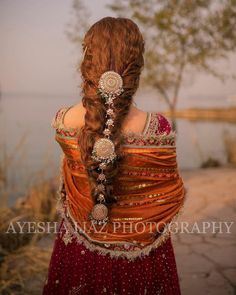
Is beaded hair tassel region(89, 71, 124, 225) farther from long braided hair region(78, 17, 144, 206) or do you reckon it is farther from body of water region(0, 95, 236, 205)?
body of water region(0, 95, 236, 205)

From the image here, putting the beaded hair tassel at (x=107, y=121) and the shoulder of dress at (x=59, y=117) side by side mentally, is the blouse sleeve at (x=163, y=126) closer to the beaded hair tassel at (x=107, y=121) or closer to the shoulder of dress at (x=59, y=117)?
the beaded hair tassel at (x=107, y=121)

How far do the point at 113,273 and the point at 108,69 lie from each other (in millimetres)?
757

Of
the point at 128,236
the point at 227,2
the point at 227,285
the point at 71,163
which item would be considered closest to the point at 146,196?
the point at 128,236

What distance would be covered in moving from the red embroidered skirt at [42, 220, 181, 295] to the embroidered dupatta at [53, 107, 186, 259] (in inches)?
1.6

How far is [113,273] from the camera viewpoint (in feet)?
4.87

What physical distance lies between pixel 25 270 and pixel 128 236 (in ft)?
4.98

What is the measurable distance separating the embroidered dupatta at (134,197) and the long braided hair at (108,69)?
71 millimetres

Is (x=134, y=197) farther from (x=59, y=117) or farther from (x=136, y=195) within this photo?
(x=59, y=117)

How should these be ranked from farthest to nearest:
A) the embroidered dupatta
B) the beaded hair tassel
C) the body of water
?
the body of water
the embroidered dupatta
the beaded hair tassel

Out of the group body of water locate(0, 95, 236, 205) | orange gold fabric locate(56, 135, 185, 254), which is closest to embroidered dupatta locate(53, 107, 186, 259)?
orange gold fabric locate(56, 135, 185, 254)

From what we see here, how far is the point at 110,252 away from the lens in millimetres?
1465

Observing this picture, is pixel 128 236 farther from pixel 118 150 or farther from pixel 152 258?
pixel 118 150

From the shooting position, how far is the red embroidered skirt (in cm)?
148

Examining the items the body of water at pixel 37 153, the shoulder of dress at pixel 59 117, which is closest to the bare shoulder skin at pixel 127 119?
the shoulder of dress at pixel 59 117
